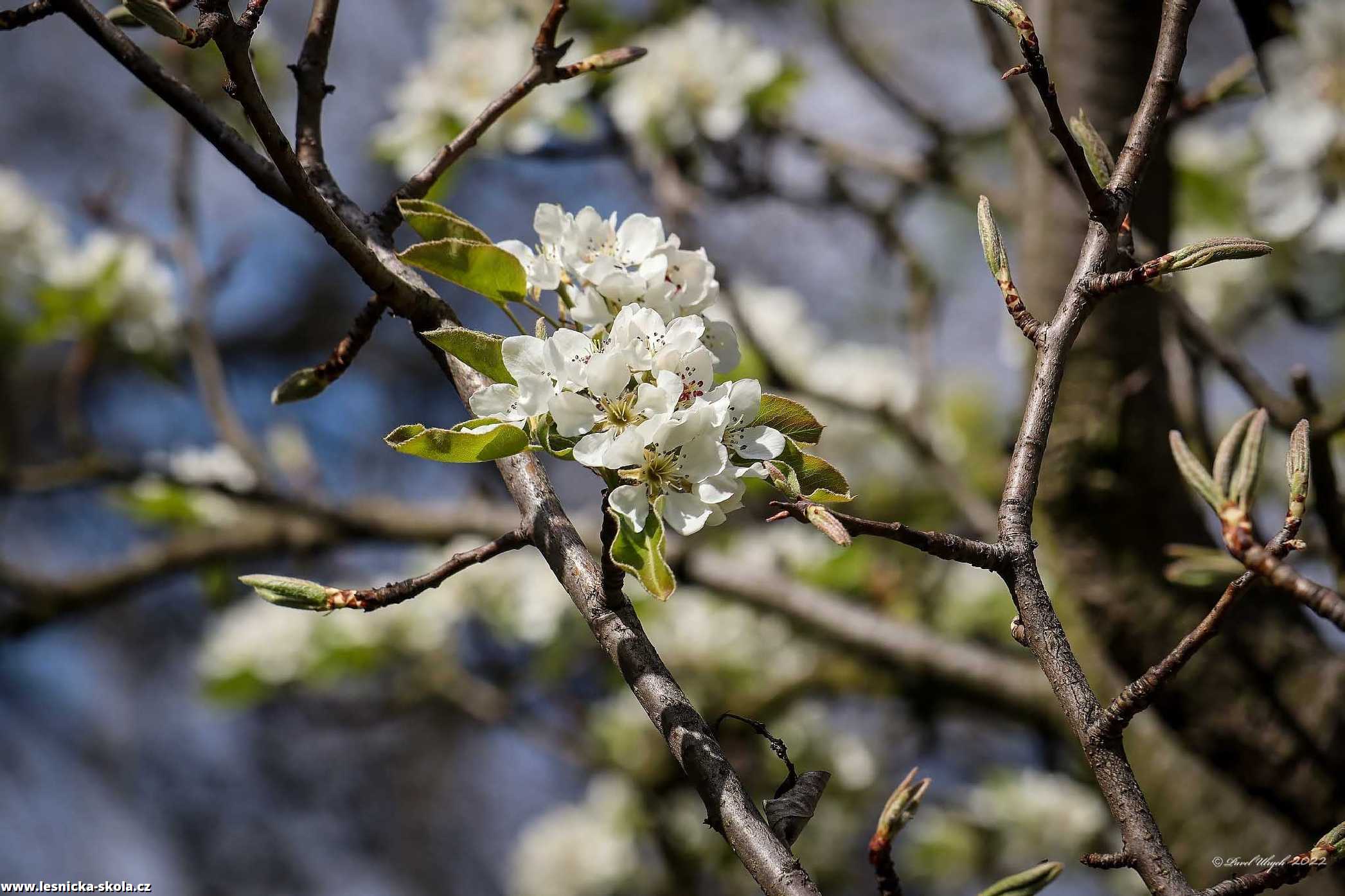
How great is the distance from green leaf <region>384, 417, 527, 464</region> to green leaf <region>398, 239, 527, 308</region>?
104mm

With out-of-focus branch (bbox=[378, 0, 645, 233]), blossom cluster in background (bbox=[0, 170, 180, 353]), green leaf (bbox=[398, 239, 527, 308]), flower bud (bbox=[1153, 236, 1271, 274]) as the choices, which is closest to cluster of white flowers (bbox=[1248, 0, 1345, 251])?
flower bud (bbox=[1153, 236, 1271, 274])

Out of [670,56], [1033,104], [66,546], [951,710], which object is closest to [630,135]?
[670,56]

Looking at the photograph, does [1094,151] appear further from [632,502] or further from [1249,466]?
[632,502]

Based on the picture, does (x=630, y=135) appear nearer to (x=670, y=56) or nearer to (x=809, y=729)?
(x=670, y=56)

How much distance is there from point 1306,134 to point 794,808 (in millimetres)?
912

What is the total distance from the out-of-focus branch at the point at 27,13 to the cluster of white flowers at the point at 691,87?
1.39 meters

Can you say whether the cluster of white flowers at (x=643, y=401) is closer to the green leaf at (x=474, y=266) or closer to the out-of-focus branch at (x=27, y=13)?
the green leaf at (x=474, y=266)

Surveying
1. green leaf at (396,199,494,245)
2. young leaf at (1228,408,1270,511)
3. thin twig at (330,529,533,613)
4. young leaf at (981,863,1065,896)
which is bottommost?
young leaf at (981,863,1065,896)

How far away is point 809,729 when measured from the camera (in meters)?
2.42

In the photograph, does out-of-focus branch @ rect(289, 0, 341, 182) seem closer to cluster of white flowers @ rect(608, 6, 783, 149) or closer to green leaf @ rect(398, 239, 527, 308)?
green leaf @ rect(398, 239, 527, 308)

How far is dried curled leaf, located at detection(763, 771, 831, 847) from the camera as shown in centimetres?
54

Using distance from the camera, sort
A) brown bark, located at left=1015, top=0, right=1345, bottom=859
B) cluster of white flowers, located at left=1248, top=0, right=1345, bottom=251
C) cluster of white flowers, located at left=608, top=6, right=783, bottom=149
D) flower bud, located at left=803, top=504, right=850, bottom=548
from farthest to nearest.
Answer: cluster of white flowers, located at left=608, top=6, right=783, bottom=149
brown bark, located at left=1015, top=0, right=1345, bottom=859
cluster of white flowers, located at left=1248, top=0, right=1345, bottom=251
flower bud, located at left=803, top=504, right=850, bottom=548

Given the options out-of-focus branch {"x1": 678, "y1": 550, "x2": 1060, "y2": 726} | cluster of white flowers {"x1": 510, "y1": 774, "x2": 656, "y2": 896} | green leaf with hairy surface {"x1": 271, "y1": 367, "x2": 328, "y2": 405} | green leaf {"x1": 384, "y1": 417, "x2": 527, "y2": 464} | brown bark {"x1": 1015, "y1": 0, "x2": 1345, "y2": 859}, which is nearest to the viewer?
green leaf {"x1": 384, "y1": 417, "x2": 527, "y2": 464}

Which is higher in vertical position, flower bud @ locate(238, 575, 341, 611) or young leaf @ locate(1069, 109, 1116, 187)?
young leaf @ locate(1069, 109, 1116, 187)
